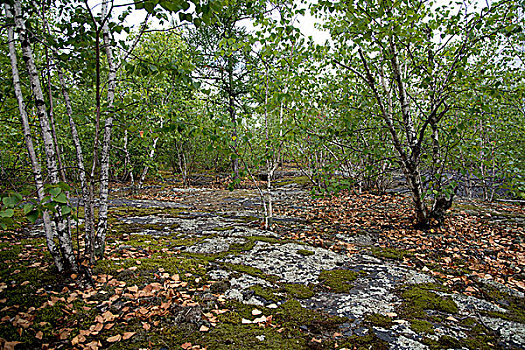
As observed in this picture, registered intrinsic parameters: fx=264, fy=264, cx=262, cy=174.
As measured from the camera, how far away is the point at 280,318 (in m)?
2.89

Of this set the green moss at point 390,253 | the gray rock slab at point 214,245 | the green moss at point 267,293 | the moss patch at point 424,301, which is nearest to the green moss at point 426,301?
the moss patch at point 424,301

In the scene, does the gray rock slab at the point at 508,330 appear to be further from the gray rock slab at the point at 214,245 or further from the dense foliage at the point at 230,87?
the gray rock slab at the point at 214,245

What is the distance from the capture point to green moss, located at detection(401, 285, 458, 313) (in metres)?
3.15

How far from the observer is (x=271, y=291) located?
3.42 meters

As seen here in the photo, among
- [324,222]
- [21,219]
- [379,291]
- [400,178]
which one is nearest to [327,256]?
[379,291]

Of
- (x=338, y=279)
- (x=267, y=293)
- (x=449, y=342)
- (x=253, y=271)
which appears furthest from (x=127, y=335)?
(x=449, y=342)

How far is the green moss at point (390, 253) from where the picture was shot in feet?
16.1

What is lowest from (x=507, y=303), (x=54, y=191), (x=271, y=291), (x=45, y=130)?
(x=507, y=303)

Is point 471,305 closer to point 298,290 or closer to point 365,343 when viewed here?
point 365,343

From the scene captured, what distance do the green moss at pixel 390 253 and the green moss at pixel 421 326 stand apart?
84.0 inches

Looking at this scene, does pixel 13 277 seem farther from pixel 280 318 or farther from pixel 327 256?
pixel 327 256

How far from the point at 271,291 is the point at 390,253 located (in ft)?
9.40

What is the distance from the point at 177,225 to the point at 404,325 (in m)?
5.10

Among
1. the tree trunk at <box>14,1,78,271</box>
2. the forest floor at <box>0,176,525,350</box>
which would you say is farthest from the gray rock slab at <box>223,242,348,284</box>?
the tree trunk at <box>14,1,78,271</box>
